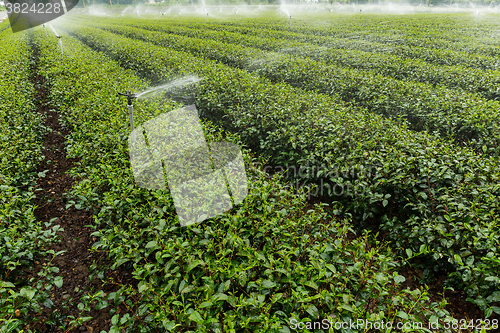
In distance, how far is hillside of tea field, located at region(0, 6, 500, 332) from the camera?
1.79 m

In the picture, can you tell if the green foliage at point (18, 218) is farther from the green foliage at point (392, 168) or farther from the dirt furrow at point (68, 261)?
the green foliage at point (392, 168)

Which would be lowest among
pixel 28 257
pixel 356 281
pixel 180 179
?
pixel 356 281

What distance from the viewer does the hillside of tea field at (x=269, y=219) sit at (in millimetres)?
1794

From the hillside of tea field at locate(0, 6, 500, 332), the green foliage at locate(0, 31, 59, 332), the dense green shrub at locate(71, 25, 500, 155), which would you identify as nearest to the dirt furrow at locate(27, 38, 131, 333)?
the hillside of tea field at locate(0, 6, 500, 332)

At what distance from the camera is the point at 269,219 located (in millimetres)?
2367

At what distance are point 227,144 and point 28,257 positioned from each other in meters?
2.28

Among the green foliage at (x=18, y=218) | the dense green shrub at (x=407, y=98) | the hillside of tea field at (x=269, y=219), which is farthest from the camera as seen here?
the dense green shrub at (x=407, y=98)

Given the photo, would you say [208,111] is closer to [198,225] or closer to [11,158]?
[11,158]

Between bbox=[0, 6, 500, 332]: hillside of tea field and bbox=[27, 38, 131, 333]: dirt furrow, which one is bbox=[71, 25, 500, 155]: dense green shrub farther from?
bbox=[27, 38, 131, 333]: dirt furrow

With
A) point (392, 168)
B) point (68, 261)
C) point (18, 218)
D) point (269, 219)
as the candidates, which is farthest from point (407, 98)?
point (18, 218)

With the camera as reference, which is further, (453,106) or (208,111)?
(208,111)

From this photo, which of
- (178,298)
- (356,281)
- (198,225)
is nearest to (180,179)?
(198,225)

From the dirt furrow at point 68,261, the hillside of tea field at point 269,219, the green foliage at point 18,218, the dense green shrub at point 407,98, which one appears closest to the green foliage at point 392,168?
the hillside of tea field at point 269,219

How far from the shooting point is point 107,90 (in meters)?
5.09
